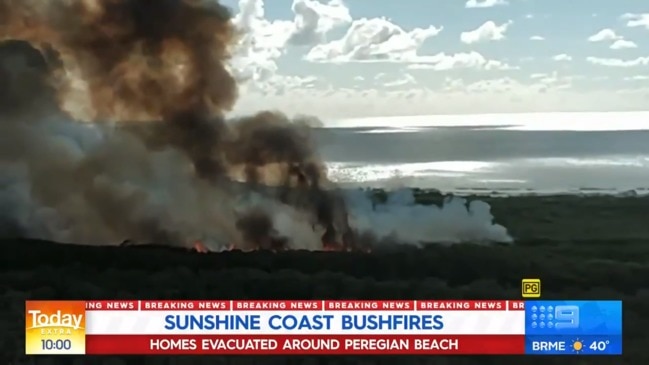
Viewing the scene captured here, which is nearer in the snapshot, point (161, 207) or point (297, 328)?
point (297, 328)

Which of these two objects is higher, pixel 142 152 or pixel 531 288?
pixel 142 152

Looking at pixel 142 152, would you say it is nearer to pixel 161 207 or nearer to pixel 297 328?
pixel 161 207

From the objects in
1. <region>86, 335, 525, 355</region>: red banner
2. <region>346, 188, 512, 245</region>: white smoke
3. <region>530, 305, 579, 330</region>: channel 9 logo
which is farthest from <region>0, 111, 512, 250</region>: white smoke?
<region>86, 335, 525, 355</region>: red banner

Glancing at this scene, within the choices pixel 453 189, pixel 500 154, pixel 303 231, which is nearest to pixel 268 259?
pixel 303 231

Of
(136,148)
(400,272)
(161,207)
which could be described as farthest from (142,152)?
(400,272)

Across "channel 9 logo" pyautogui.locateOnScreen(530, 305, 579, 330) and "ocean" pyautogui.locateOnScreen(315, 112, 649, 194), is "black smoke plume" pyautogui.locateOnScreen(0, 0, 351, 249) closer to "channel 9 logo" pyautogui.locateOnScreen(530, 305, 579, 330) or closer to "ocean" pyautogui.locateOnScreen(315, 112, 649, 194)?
"ocean" pyautogui.locateOnScreen(315, 112, 649, 194)

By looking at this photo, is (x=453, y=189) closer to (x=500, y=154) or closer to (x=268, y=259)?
(x=500, y=154)
